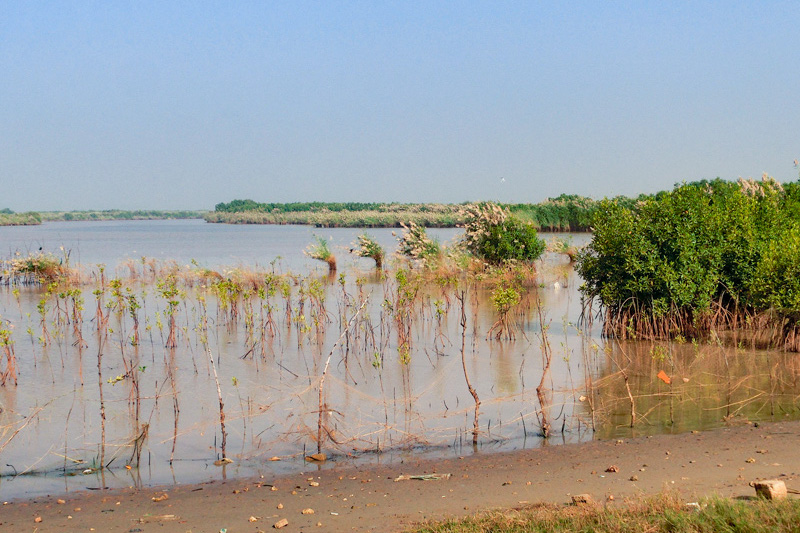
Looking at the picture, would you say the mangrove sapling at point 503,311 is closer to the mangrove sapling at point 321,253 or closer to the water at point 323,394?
the water at point 323,394

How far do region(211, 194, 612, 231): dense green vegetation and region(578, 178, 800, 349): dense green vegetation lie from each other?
167 centimetres

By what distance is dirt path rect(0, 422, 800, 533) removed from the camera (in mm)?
6090

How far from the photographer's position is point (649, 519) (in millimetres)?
5227

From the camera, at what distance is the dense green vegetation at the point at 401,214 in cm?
5839

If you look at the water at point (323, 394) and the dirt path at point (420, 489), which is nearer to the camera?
the dirt path at point (420, 489)

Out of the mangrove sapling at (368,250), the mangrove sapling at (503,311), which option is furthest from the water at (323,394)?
the mangrove sapling at (368,250)

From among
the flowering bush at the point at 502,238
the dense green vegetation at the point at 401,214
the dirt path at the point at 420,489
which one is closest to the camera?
the dirt path at the point at 420,489

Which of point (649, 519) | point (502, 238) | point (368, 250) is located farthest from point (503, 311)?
point (368, 250)

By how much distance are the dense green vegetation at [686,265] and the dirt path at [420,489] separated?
20.8 feet

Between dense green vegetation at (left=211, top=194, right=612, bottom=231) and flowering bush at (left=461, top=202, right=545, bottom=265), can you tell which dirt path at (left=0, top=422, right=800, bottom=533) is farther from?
flowering bush at (left=461, top=202, right=545, bottom=265)

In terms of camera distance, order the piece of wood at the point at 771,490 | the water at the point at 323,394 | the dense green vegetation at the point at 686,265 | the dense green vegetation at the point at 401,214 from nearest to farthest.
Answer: the piece of wood at the point at 771,490
the water at the point at 323,394
the dense green vegetation at the point at 686,265
the dense green vegetation at the point at 401,214

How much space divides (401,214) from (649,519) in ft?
279

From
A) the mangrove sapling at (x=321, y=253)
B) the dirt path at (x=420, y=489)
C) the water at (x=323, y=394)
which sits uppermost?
the mangrove sapling at (x=321, y=253)

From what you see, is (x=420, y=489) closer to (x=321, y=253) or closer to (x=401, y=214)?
(x=321, y=253)
